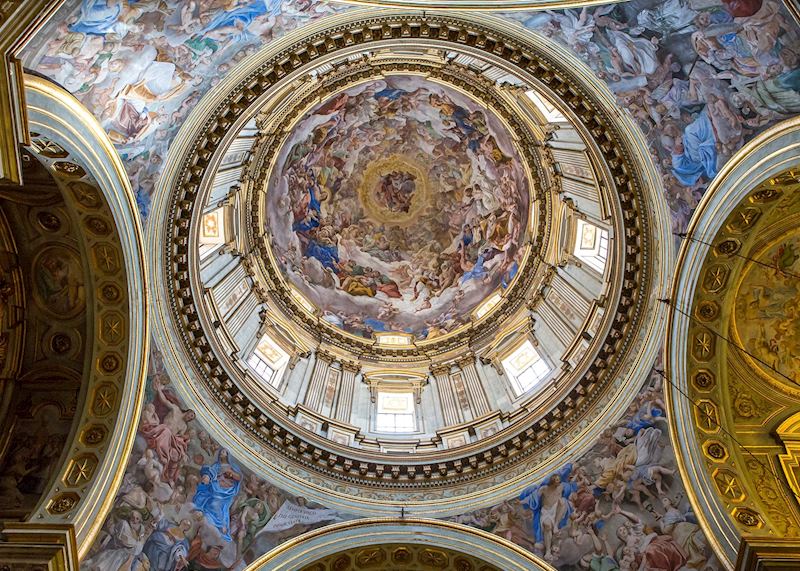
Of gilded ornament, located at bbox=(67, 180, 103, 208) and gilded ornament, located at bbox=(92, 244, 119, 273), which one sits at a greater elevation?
gilded ornament, located at bbox=(67, 180, 103, 208)

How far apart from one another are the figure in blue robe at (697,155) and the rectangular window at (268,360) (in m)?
14.2

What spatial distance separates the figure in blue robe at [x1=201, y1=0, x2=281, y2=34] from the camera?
42.9 ft

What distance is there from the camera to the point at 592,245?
20.9m

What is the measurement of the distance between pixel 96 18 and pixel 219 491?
11.6 m

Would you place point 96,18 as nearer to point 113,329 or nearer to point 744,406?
point 113,329

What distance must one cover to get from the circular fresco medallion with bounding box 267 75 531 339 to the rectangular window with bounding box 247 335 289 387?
441 cm

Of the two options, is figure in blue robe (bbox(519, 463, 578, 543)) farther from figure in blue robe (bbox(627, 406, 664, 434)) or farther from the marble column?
the marble column

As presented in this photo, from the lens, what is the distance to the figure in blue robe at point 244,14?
42.9 feet

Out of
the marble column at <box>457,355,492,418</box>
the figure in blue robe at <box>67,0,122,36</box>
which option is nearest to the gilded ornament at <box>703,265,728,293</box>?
the marble column at <box>457,355,492,418</box>

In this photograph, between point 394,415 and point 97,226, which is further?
point 394,415

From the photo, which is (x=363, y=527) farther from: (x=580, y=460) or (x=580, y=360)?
(x=580, y=360)

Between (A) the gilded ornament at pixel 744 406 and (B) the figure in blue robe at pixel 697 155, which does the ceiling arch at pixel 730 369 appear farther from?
(B) the figure in blue robe at pixel 697 155

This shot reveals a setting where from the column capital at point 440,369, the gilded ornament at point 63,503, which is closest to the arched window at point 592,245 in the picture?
the column capital at point 440,369

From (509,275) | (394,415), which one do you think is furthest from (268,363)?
(509,275)
